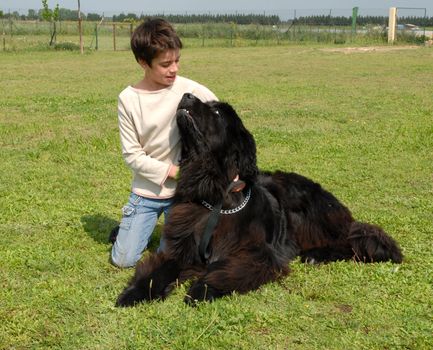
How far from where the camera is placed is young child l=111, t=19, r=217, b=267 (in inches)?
160

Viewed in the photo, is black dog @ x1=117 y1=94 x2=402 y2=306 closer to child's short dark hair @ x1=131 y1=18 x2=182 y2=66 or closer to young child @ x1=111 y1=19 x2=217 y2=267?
young child @ x1=111 y1=19 x2=217 y2=267

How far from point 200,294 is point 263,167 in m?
3.82

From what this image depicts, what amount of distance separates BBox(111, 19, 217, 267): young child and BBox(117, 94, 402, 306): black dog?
40 cm

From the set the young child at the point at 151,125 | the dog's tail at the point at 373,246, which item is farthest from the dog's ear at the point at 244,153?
the dog's tail at the point at 373,246

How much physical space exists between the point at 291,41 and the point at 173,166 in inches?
1448

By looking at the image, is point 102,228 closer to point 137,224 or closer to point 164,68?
point 137,224

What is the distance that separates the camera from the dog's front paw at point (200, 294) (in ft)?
11.4

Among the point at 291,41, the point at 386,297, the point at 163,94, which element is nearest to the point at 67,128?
the point at 163,94

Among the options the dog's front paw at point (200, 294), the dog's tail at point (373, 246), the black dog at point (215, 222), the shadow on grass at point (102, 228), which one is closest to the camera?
the dog's front paw at point (200, 294)

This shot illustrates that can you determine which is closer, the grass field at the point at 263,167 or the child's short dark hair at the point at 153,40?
the grass field at the point at 263,167

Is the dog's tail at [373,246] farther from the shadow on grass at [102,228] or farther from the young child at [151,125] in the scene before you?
the shadow on grass at [102,228]

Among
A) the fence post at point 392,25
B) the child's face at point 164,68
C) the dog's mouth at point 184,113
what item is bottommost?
the dog's mouth at point 184,113

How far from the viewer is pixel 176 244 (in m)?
3.86

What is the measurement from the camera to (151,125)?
4.21 m
